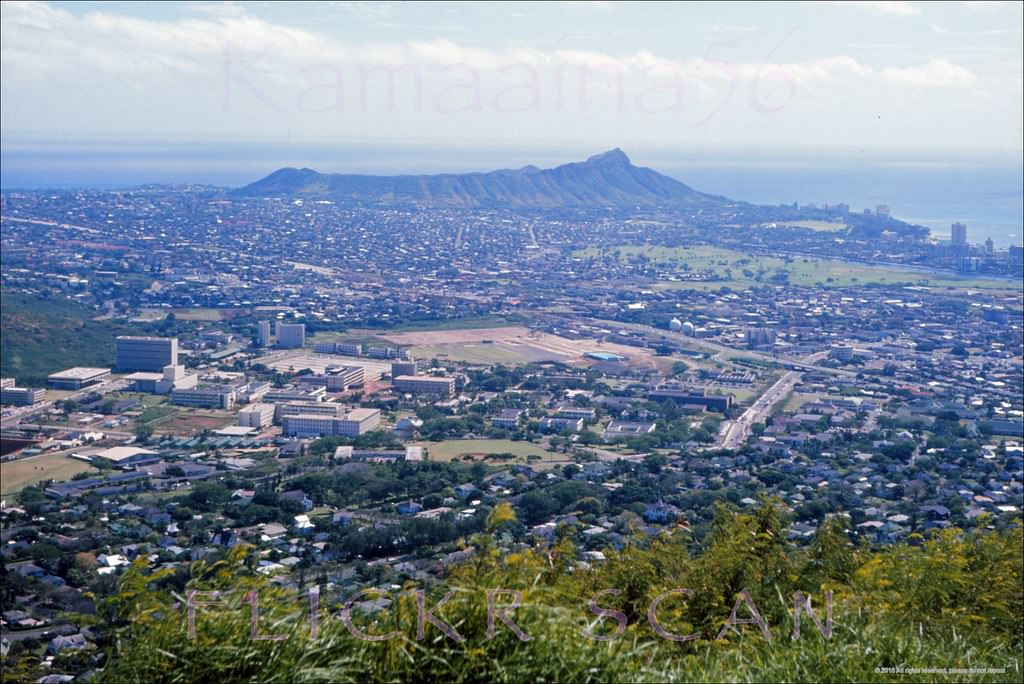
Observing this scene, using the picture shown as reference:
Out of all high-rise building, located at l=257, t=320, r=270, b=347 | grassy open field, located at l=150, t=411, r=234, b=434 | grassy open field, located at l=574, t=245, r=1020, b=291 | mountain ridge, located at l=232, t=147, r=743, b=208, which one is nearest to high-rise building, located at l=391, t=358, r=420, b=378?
grassy open field, located at l=150, t=411, r=234, b=434

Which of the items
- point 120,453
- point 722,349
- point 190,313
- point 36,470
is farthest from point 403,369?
point 190,313

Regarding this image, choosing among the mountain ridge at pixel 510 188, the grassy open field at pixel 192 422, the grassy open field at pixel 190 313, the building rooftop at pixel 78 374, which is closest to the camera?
the grassy open field at pixel 192 422

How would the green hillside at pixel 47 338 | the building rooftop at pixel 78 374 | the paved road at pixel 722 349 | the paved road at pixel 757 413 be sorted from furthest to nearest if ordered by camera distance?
the paved road at pixel 722 349 → the green hillside at pixel 47 338 → the building rooftop at pixel 78 374 → the paved road at pixel 757 413

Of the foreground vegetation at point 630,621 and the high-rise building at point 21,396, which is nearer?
the foreground vegetation at point 630,621

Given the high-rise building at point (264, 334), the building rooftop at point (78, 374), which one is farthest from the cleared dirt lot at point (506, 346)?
the building rooftop at point (78, 374)

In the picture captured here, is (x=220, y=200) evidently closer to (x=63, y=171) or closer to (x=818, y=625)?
(x=63, y=171)

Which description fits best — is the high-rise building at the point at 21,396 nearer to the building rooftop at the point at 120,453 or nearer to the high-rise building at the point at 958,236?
the building rooftop at the point at 120,453

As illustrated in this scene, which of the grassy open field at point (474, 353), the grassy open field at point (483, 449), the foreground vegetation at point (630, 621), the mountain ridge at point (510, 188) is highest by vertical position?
the mountain ridge at point (510, 188)
